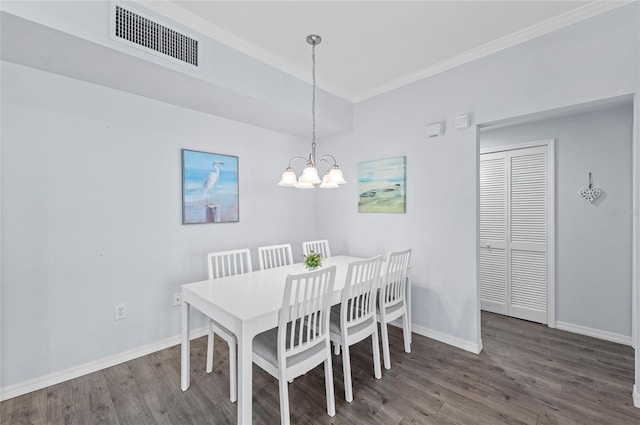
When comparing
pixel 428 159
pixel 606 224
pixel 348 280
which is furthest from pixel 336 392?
pixel 606 224

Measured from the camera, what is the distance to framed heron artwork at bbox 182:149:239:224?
285 centimetres

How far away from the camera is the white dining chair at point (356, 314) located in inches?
79.6

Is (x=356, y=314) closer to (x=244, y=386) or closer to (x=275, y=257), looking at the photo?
(x=244, y=386)

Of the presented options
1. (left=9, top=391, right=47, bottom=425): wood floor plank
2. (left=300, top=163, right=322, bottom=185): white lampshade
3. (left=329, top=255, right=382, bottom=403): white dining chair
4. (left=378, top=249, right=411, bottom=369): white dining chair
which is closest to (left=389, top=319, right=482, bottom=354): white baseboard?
(left=378, top=249, right=411, bottom=369): white dining chair

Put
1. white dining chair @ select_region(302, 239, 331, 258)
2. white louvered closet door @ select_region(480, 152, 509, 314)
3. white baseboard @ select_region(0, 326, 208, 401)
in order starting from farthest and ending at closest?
white louvered closet door @ select_region(480, 152, 509, 314)
white dining chair @ select_region(302, 239, 331, 258)
white baseboard @ select_region(0, 326, 208, 401)

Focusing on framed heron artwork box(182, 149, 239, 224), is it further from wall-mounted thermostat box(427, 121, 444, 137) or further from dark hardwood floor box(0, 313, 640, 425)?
wall-mounted thermostat box(427, 121, 444, 137)

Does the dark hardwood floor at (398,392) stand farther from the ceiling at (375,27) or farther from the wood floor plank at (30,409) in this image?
the ceiling at (375,27)

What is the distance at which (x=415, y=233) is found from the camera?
120 inches

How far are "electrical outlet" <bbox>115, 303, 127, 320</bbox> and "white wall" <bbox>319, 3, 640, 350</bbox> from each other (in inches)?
94.3

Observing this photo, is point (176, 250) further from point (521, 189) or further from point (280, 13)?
point (521, 189)

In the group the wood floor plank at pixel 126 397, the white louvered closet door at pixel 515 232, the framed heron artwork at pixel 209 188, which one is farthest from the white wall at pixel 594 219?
the wood floor plank at pixel 126 397

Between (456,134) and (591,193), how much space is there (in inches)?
58.5

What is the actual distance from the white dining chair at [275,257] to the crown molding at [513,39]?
2.07 m

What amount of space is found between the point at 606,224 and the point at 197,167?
4.03 metres
